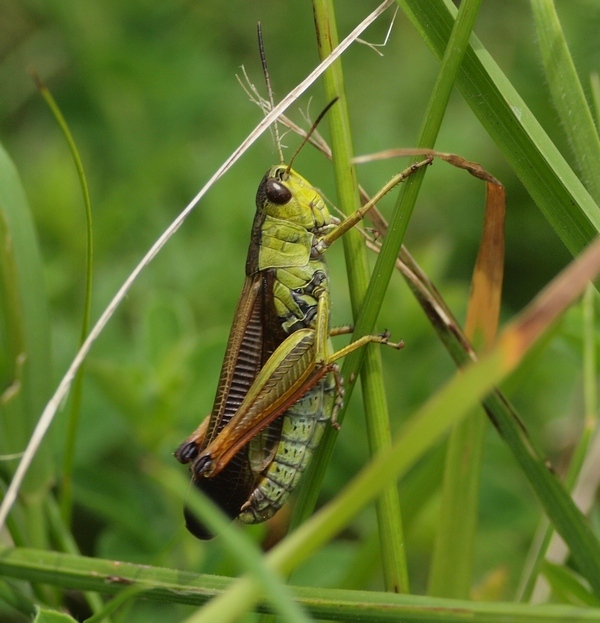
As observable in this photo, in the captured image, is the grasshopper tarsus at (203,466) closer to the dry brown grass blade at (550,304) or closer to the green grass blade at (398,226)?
the green grass blade at (398,226)

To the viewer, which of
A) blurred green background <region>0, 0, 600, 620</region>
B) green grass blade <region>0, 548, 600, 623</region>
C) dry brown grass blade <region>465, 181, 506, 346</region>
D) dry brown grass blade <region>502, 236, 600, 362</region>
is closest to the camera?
dry brown grass blade <region>502, 236, 600, 362</region>

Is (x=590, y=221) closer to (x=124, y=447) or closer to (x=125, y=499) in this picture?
(x=125, y=499)

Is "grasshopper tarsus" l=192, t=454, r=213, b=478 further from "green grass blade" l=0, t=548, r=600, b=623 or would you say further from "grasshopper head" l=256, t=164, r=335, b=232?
"grasshopper head" l=256, t=164, r=335, b=232

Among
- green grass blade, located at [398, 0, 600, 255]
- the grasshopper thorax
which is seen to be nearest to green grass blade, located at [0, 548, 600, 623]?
green grass blade, located at [398, 0, 600, 255]

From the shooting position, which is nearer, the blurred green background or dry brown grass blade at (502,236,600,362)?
dry brown grass blade at (502,236,600,362)

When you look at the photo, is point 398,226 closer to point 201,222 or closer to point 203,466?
point 203,466

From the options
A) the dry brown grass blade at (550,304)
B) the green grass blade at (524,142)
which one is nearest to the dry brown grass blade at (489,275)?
the green grass blade at (524,142)

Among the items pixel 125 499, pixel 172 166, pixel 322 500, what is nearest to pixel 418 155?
pixel 125 499

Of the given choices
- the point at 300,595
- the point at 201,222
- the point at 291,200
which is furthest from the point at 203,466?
the point at 201,222
